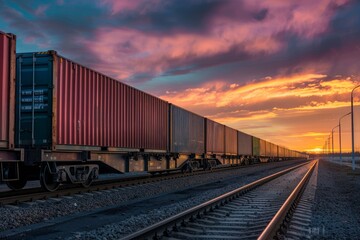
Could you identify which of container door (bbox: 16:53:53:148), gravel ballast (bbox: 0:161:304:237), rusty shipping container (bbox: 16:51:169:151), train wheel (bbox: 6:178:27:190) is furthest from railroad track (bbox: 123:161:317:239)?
train wheel (bbox: 6:178:27:190)

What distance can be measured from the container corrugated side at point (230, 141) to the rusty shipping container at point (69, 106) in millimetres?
21689

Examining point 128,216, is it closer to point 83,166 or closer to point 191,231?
point 191,231

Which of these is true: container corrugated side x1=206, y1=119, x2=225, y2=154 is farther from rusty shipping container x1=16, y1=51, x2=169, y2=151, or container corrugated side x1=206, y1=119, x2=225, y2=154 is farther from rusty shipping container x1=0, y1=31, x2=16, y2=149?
rusty shipping container x1=0, y1=31, x2=16, y2=149

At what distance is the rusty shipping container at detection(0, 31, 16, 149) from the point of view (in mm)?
10938

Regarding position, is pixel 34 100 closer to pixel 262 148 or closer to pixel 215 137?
pixel 215 137

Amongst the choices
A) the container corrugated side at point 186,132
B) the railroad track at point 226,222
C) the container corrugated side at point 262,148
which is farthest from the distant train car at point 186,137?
the container corrugated side at point 262,148

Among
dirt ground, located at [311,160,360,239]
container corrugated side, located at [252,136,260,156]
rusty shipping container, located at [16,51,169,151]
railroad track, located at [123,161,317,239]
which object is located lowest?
dirt ground, located at [311,160,360,239]

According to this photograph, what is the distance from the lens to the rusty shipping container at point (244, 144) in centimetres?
4661

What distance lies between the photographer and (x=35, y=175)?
13547mm

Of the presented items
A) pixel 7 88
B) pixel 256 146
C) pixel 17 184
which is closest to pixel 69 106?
pixel 7 88

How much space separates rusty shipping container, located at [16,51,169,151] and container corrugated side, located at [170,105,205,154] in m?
6.38

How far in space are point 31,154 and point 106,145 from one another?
4177 millimetres

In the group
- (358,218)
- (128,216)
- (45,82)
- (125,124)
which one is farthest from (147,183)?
(358,218)

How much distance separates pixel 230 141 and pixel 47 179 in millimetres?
29301
